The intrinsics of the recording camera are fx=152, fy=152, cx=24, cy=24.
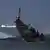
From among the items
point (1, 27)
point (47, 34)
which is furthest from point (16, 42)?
point (47, 34)

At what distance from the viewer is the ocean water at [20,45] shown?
1.74 meters

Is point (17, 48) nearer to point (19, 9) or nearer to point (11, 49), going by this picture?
point (11, 49)

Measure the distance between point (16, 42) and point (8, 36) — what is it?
169 millimetres

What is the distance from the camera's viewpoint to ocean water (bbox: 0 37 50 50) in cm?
174

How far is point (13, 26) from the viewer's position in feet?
6.48

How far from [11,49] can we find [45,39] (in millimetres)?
468

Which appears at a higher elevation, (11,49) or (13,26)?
(13,26)

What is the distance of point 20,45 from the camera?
5.88ft

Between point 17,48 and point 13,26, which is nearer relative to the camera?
point 17,48

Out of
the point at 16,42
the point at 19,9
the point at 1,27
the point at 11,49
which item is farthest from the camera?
the point at 19,9

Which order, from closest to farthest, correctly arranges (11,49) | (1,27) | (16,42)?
1. (11,49)
2. (16,42)
3. (1,27)

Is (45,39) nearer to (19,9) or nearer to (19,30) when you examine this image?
(19,30)

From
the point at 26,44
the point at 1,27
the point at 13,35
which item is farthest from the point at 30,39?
the point at 1,27

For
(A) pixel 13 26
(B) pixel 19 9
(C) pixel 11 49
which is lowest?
(C) pixel 11 49
